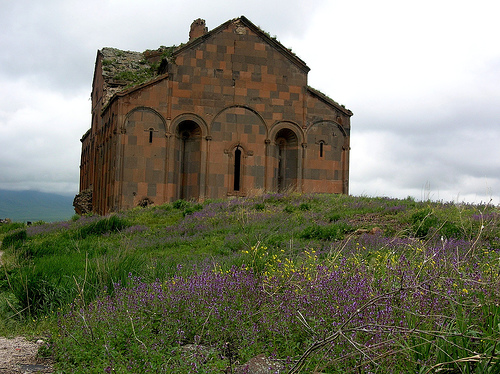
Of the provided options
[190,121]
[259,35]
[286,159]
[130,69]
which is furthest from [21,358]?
[130,69]

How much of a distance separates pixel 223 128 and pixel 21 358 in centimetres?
1416

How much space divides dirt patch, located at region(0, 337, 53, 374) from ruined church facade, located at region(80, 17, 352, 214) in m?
12.4

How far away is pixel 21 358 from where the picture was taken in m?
3.90

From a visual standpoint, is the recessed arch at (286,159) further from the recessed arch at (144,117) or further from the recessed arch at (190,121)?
the recessed arch at (144,117)

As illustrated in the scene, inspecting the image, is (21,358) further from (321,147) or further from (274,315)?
(321,147)

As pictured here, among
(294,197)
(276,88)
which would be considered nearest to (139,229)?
(294,197)

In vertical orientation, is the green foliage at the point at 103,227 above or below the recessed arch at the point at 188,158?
below

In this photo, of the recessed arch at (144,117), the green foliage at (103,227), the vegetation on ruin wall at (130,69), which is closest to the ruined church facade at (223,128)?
the recessed arch at (144,117)

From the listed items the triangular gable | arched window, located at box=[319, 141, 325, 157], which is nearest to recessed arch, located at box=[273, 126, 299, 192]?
arched window, located at box=[319, 141, 325, 157]

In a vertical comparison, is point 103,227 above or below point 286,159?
below

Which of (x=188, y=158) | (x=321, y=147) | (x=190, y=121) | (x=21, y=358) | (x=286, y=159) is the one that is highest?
(x=190, y=121)

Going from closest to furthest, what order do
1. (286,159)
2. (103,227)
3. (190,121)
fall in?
(103,227)
(190,121)
(286,159)

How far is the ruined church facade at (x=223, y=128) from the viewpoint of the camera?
16922 mm

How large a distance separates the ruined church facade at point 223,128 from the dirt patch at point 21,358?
12.4 m
